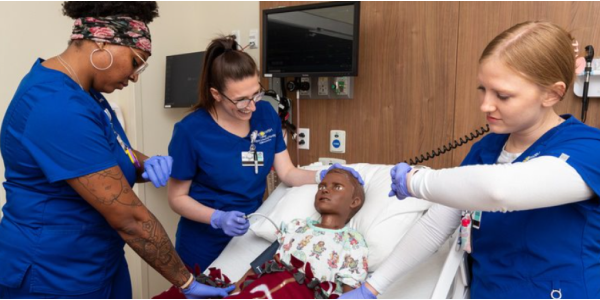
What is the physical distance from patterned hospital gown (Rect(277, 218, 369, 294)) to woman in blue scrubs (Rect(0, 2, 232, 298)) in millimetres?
451

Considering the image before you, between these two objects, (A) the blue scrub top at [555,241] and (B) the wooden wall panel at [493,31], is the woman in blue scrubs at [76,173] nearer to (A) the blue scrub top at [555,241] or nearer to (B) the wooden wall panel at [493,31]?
(A) the blue scrub top at [555,241]

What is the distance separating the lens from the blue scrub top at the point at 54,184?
3.30ft

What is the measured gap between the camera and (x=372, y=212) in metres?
1.65

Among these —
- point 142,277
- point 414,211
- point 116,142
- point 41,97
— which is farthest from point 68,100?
point 142,277

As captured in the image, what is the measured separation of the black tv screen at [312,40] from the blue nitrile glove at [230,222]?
0.90m

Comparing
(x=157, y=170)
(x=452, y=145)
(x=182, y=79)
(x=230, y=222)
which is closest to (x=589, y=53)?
(x=452, y=145)

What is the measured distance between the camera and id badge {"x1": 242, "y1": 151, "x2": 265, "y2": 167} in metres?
1.68

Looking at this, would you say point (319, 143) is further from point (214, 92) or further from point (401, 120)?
point (214, 92)

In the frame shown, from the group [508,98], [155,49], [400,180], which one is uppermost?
[155,49]

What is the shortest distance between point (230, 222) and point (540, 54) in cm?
110

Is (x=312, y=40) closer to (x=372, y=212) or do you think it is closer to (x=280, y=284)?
(x=372, y=212)

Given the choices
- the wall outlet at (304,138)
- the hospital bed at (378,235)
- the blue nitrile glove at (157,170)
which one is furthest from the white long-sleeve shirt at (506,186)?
the wall outlet at (304,138)

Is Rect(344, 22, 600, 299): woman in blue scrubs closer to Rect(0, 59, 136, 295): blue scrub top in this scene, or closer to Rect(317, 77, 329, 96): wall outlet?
Rect(0, 59, 136, 295): blue scrub top

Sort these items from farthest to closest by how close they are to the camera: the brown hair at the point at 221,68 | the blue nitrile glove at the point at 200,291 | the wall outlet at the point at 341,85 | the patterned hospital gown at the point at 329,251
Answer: the wall outlet at the point at 341,85
the brown hair at the point at 221,68
the patterned hospital gown at the point at 329,251
the blue nitrile glove at the point at 200,291
